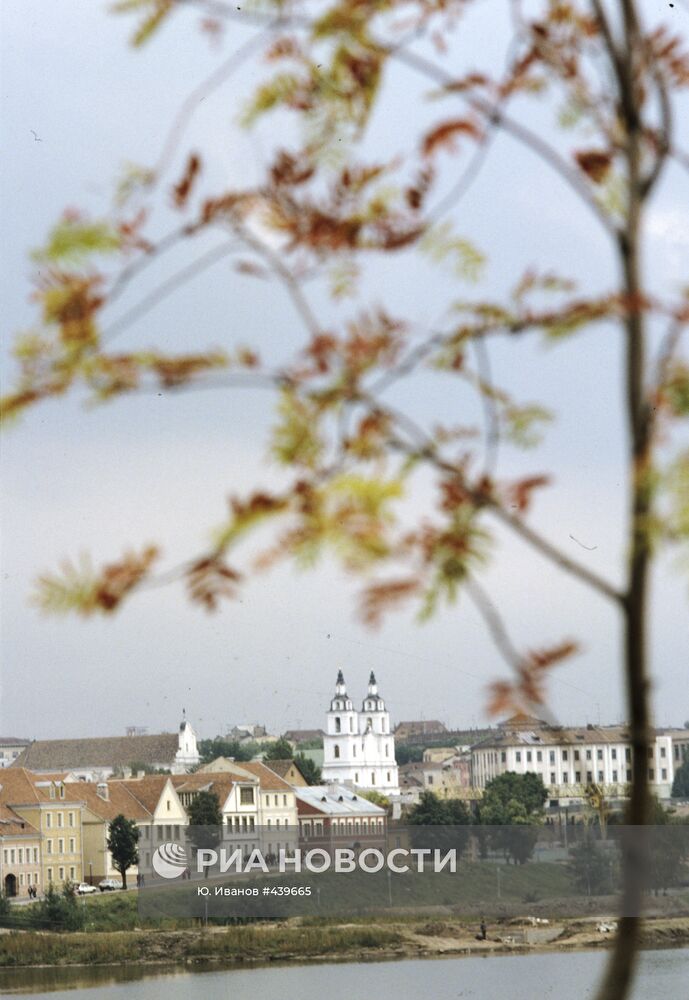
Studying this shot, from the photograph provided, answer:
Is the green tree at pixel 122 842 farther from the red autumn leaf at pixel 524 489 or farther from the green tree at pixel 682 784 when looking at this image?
the red autumn leaf at pixel 524 489

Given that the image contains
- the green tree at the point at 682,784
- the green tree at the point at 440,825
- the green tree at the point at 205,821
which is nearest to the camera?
the green tree at the point at 440,825

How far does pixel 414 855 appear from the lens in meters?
25.4

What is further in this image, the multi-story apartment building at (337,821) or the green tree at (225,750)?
the green tree at (225,750)

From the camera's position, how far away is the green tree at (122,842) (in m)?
23.0

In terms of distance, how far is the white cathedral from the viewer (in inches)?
1544

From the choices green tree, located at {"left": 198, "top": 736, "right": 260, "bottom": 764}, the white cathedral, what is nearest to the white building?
green tree, located at {"left": 198, "top": 736, "right": 260, "bottom": 764}

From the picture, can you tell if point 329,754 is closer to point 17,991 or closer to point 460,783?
point 460,783

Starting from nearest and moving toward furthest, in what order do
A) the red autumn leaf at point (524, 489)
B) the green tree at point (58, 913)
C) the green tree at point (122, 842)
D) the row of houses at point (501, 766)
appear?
the red autumn leaf at point (524, 489), the green tree at point (58, 913), the green tree at point (122, 842), the row of houses at point (501, 766)

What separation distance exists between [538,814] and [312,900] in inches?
191

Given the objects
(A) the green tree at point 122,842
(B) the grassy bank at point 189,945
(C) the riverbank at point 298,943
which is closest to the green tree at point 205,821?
(A) the green tree at point 122,842

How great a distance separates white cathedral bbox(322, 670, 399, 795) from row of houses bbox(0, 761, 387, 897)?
8225 mm

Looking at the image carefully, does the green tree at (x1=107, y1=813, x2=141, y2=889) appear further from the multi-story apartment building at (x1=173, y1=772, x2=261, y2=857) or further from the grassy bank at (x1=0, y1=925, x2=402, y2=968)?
the grassy bank at (x1=0, y1=925, x2=402, y2=968)

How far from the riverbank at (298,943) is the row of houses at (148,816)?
263 centimetres

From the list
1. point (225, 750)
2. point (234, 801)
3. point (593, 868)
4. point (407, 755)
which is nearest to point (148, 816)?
point (234, 801)
